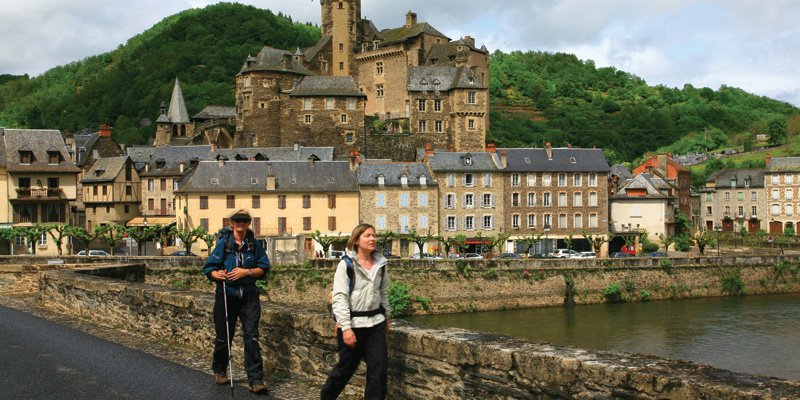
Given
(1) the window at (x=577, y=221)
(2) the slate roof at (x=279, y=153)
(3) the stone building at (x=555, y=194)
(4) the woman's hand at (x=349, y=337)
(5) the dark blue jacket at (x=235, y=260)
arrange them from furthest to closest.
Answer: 1. (2) the slate roof at (x=279, y=153)
2. (1) the window at (x=577, y=221)
3. (3) the stone building at (x=555, y=194)
4. (5) the dark blue jacket at (x=235, y=260)
5. (4) the woman's hand at (x=349, y=337)

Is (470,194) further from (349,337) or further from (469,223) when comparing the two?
(349,337)

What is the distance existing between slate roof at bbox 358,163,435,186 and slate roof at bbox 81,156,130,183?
1697 centimetres

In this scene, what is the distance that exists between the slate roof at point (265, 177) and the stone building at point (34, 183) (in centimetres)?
680

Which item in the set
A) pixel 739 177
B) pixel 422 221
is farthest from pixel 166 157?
pixel 739 177

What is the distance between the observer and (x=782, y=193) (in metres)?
66.1

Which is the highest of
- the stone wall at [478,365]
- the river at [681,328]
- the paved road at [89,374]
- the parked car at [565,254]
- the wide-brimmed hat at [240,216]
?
the wide-brimmed hat at [240,216]

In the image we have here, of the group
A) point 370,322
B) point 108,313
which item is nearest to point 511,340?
point 370,322

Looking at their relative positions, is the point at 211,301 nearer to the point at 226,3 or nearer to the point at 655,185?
the point at 655,185

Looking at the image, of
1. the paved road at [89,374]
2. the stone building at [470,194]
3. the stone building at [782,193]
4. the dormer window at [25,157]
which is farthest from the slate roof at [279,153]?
the paved road at [89,374]

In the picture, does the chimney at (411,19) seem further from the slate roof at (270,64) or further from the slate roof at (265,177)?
the slate roof at (265,177)

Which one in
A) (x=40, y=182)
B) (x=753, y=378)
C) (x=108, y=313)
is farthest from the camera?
(x=40, y=182)

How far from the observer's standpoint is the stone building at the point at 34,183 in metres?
44.7

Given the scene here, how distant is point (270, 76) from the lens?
224 ft

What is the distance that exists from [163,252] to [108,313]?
3522cm
